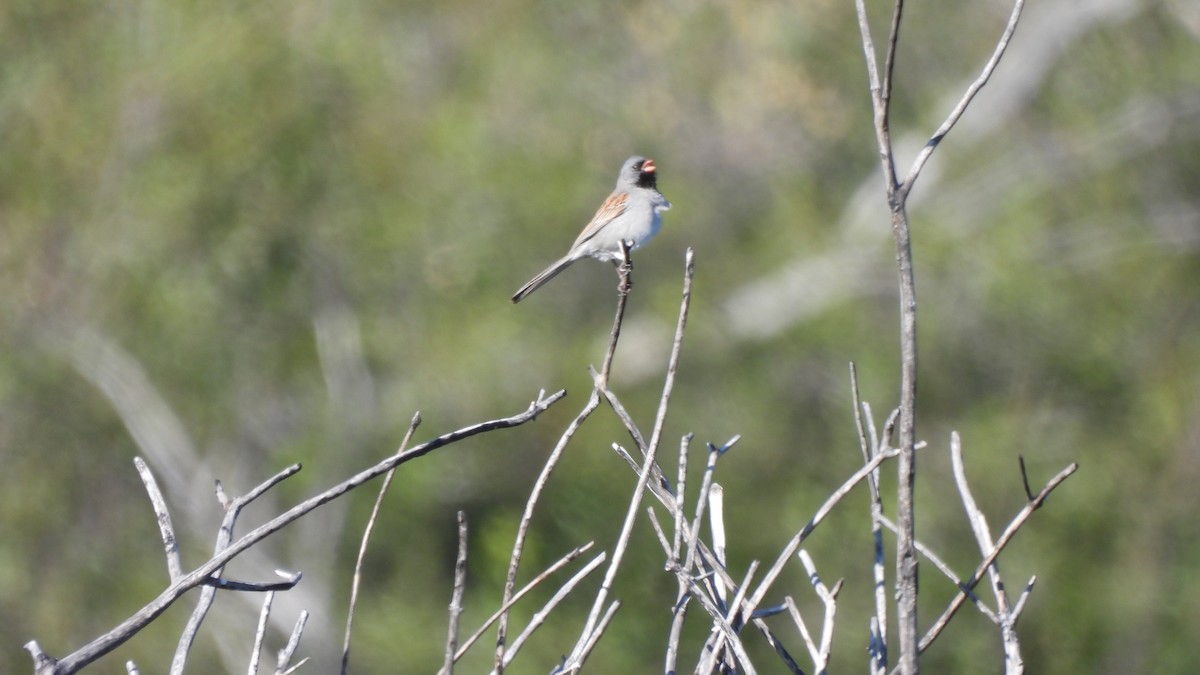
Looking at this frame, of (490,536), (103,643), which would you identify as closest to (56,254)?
(490,536)

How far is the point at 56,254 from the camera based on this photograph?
12984mm

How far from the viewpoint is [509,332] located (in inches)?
516

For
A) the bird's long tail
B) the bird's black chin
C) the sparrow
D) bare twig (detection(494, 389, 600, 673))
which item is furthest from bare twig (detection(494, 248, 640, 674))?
the bird's black chin

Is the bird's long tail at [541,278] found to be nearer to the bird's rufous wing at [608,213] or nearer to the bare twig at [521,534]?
the bird's rufous wing at [608,213]

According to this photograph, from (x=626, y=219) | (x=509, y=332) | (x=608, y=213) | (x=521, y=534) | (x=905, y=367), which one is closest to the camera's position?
(x=905, y=367)

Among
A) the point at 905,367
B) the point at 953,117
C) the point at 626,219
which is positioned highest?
the point at 626,219

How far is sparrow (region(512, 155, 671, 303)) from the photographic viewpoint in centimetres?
589

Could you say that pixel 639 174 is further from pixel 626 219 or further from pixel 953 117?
pixel 953 117

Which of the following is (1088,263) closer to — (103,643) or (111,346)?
(111,346)

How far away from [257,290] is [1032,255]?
692 centimetres

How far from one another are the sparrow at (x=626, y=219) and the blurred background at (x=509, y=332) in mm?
5419

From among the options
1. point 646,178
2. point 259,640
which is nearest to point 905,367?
point 259,640

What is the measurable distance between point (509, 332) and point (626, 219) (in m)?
7.07

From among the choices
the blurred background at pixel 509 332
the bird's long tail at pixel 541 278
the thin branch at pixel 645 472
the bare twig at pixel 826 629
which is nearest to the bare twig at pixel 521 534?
the thin branch at pixel 645 472
